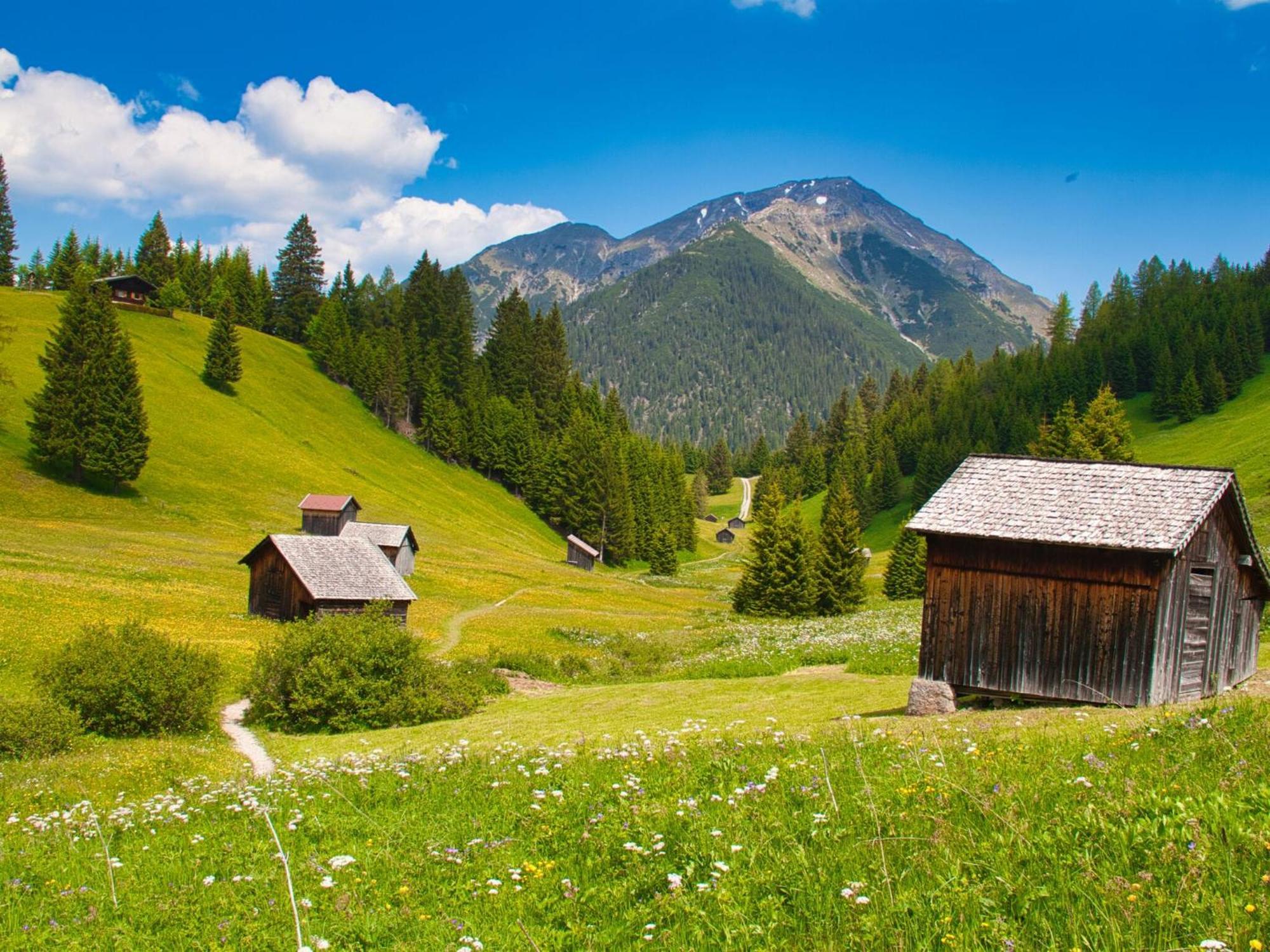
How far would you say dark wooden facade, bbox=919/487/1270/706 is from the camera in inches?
825

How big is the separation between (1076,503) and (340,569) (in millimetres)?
42252

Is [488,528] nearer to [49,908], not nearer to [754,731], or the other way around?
[754,731]

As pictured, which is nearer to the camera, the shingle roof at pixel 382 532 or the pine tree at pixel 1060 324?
the shingle roof at pixel 382 532

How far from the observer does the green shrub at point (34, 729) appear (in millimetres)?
22703

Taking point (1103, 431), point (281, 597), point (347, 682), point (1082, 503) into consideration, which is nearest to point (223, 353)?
point (281, 597)

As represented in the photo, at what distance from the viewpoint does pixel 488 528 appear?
10750cm

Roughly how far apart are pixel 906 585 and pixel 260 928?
80694 millimetres

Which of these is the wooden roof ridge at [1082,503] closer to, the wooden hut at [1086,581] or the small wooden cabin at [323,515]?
the wooden hut at [1086,581]

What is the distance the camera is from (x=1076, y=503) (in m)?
22.4

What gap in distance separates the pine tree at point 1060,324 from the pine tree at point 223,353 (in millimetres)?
150226

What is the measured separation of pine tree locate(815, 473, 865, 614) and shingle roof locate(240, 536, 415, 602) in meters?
32.2

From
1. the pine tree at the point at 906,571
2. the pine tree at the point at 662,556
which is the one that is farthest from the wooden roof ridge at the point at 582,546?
the pine tree at the point at 906,571

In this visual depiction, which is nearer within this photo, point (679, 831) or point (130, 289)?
point (679, 831)

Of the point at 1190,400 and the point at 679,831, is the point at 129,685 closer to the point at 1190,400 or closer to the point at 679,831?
the point at 679,831
